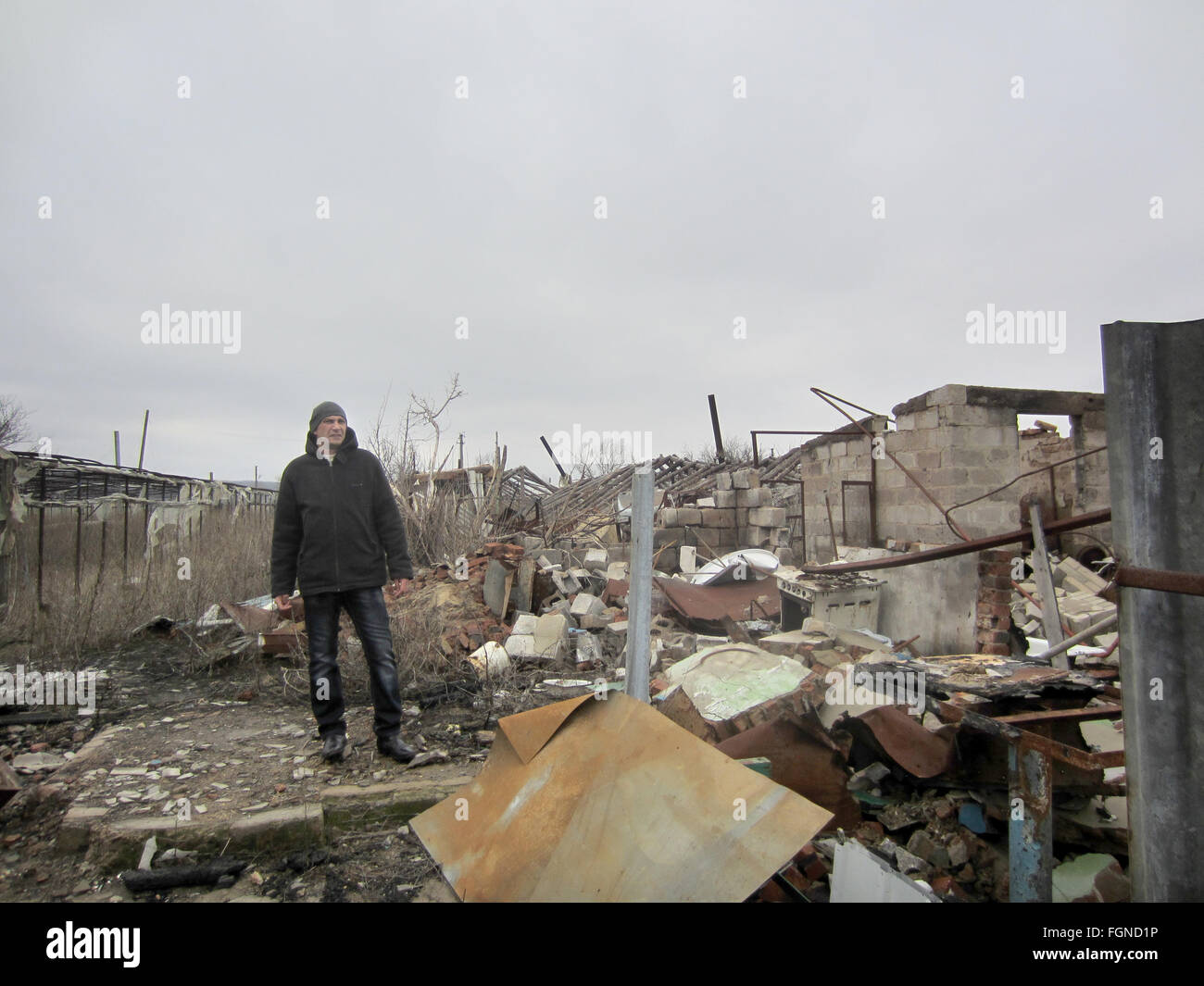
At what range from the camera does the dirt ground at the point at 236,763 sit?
2609 mm

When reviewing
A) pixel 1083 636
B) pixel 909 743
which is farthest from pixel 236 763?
pixel 1083 636

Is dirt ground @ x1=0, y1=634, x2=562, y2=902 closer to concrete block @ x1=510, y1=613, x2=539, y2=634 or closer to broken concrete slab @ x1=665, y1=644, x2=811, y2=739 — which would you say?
concrete block @ x1=510, y1=613, x2=539, y2=634

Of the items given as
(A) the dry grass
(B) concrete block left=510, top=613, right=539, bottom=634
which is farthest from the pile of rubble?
(A) the dry grass

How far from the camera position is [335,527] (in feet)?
11.7

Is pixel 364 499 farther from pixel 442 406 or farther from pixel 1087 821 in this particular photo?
pixel 442 406

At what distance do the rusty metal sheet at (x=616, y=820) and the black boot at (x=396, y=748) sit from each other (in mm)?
1010

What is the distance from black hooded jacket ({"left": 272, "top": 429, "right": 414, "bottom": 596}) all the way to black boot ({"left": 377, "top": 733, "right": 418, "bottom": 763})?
83cm

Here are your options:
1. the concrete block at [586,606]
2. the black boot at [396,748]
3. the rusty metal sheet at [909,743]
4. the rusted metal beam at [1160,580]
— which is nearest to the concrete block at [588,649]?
the concrete block at [586,606]

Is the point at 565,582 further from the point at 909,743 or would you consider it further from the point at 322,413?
the point at 909,743

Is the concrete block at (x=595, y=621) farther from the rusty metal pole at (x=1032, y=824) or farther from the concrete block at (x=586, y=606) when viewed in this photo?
the rusty metal pole at (x=1032, y=824)

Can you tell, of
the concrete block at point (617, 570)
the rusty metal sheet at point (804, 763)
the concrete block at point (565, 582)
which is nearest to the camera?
the rusty metal sheet at point (804, 763)
